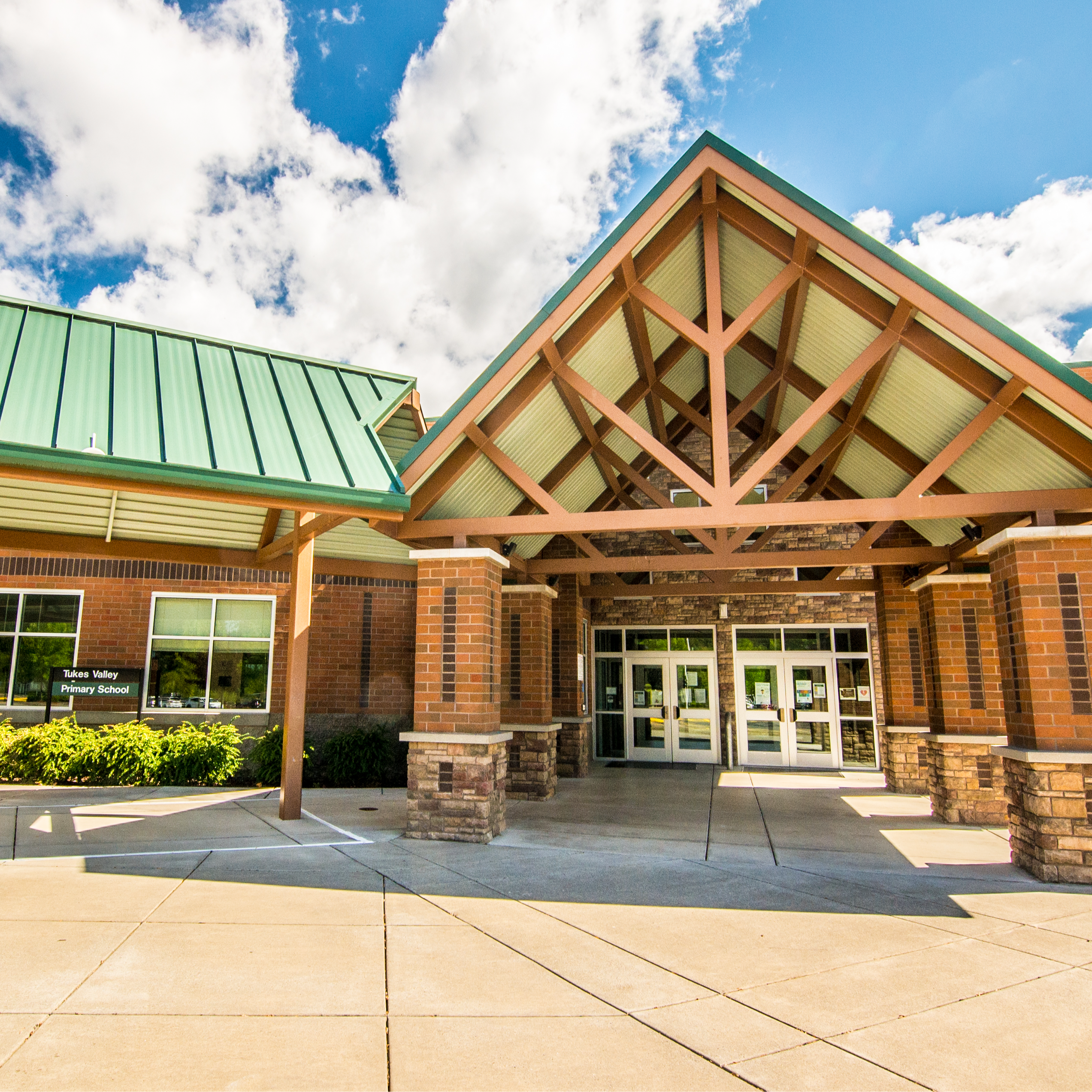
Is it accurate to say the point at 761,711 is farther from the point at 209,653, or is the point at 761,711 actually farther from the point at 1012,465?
the point at 209,653

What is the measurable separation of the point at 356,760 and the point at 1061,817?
9.93m

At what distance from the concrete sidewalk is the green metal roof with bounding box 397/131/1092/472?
13.5 feet

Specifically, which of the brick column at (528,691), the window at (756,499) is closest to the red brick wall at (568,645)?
the brick column at (528,691)

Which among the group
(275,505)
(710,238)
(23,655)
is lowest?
(23,655)

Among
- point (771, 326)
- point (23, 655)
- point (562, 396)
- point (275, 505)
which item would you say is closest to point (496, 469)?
point (562, 396)

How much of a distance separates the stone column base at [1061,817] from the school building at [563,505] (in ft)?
0.09

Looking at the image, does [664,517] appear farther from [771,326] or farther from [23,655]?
[23,655]

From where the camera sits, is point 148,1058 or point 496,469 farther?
point 496,469

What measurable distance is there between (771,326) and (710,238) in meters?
2.65

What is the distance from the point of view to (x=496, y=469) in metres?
9.16

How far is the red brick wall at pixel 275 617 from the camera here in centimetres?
1384

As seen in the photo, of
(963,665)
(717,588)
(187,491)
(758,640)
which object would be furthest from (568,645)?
(187,491)

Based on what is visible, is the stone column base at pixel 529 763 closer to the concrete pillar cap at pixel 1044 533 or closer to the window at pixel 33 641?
the concrete pillar cap at pixel 1044 533

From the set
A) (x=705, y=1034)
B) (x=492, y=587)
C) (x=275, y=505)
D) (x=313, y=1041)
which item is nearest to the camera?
(x=313, y=1041)
